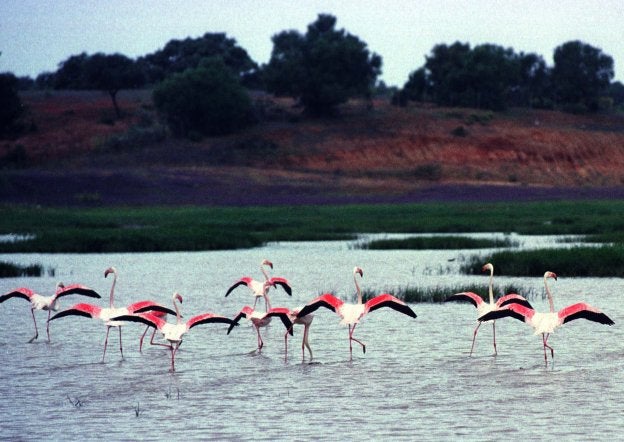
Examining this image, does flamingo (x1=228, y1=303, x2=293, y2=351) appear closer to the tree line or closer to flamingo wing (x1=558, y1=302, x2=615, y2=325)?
flamingo wing (x1=558, y1=302, x2=615, y2=325)

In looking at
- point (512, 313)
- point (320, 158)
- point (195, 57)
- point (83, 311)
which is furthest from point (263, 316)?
point (195, 57)

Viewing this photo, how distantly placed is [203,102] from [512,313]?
189ft

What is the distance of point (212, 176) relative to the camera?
60.2m

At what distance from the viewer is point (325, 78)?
238 ft

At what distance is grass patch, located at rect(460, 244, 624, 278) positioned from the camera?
24188 millimetres

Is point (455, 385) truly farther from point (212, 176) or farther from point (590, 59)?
point (590, 59)

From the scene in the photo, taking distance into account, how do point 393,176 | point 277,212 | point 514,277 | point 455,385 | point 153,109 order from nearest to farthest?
point 455,385 < point 514,277 < point 277,212 < point 393,176 < point 153,109

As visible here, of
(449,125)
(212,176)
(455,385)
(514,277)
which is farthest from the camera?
(449,125)

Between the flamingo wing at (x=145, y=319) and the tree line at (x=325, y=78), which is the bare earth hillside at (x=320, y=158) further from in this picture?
the flamingo wing at (x=145, y=319)

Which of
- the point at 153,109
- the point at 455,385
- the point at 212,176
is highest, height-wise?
the point at 153,109

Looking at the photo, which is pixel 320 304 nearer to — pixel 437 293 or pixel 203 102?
pixel 437 293

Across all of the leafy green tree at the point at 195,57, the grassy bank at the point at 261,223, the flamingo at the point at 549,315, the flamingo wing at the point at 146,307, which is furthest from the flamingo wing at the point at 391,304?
the leafy green tree at the point at 195,57

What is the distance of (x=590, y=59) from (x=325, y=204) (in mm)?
38336

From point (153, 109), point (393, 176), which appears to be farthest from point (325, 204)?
point (153, 109)
